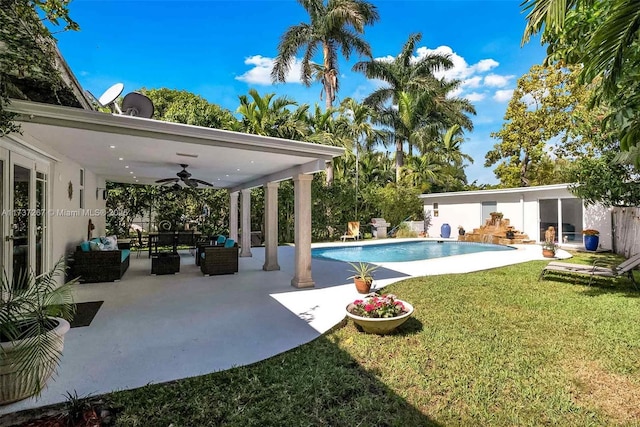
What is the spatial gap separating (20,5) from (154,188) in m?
14.5

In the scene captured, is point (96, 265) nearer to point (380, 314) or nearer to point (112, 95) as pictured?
point (112, 95)

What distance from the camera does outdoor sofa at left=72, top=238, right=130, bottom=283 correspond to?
7664mm

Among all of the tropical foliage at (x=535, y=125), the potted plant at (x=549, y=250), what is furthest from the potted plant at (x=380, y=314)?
the tropical foliage at (x=535, y=125)

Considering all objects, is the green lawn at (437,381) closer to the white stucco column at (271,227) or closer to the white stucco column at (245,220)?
the white stucco column at (271,227)

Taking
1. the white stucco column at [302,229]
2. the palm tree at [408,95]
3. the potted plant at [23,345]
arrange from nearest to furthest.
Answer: the potted plant at [23,345]
the white stucco column at [302,229]
the palm tree at [408,95]

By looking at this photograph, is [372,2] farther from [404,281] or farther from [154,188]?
[404,281]

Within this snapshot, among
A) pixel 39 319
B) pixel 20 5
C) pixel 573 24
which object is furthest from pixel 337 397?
pixel 573 24

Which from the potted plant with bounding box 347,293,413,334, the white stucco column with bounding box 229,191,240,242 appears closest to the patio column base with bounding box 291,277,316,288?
the potted plant with bounding box 347,293,413,334

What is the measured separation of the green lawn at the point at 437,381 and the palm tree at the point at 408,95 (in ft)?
62.3

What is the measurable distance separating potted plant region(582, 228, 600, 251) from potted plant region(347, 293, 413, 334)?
13960 mm

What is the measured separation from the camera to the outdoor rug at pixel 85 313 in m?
4.94

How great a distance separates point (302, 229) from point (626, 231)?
1317 cm

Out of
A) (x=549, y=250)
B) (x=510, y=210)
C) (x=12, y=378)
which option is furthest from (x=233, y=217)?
(x=510, y=210)

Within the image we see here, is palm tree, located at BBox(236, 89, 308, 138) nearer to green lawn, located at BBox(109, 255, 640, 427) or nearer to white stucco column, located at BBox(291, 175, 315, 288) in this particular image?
white stucco column, located at BBox(291, 175, 315, 288)
